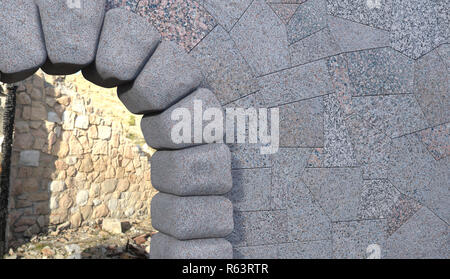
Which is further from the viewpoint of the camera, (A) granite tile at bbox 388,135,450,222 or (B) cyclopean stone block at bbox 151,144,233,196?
(A) granite tile at bbox 388,135,450,222

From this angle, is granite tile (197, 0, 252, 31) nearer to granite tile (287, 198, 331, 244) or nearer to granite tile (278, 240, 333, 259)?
granite tile (287, 198, 331, 244)

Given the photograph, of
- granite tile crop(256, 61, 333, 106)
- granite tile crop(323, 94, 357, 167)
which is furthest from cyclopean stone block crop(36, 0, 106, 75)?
granite tile crop(323, 94, 357, 167)

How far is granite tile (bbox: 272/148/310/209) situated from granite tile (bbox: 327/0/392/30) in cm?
111

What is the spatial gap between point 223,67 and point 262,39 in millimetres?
370

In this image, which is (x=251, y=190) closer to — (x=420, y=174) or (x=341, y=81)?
(x=341, y=81)

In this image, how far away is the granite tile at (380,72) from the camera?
9.73 feet

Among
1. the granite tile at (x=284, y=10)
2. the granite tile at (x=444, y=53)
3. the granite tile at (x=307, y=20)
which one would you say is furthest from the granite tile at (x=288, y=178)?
the granite tile at (x=444, y=53)

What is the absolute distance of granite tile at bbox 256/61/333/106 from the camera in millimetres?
2746

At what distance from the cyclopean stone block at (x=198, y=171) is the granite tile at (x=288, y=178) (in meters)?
0.42

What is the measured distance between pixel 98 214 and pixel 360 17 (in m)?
5.96

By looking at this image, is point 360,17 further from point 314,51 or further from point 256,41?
point 256,41

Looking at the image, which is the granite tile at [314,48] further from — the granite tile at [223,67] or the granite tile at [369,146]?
the granite tile at [369,146]

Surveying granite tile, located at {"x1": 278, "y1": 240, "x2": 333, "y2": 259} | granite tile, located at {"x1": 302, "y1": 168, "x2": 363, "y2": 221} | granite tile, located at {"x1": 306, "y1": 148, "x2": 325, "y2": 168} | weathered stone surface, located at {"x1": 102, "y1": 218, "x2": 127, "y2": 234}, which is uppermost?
granite tile, located at {"x1": 306, "y1": 148, "x2": 325, "y2": 168}

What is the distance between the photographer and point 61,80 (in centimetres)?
692
